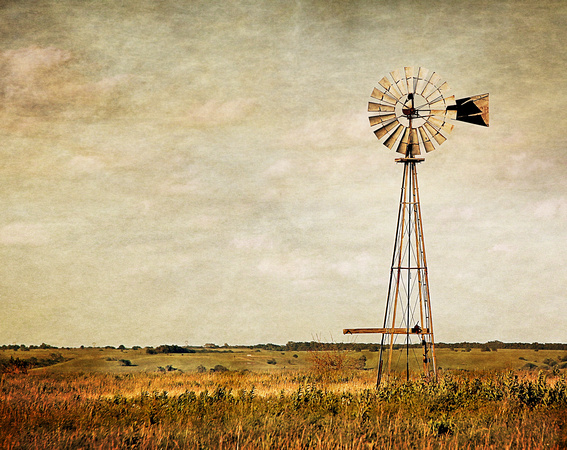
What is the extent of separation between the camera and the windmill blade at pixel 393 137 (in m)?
19.2

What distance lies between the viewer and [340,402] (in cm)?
1360

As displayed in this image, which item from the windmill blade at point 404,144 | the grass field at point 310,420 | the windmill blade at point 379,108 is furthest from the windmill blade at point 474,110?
the grass field at point 310,420

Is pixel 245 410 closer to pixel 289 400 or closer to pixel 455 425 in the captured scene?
pixel 289 400

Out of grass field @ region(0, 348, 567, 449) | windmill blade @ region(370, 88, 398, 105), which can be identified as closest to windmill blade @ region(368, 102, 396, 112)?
windmill blade @ region(370, 88, 398, 105)

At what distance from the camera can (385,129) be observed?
63.1 feet

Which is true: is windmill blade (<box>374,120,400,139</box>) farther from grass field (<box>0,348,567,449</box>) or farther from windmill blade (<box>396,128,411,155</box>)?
grass field (<box>0,348,567,449</box>)

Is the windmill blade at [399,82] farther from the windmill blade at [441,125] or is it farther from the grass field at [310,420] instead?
the grass field at [310,420]

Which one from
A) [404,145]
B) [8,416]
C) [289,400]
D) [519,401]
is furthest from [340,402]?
[404,145]

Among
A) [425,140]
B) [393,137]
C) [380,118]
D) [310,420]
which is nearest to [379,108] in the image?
[380,118]

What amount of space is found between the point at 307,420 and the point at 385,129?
37.9 ft

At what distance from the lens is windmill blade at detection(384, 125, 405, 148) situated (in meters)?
19.2

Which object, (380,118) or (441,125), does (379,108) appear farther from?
(441,125)

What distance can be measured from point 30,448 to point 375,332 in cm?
1294

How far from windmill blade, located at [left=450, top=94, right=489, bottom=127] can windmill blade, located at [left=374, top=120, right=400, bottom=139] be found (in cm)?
207
